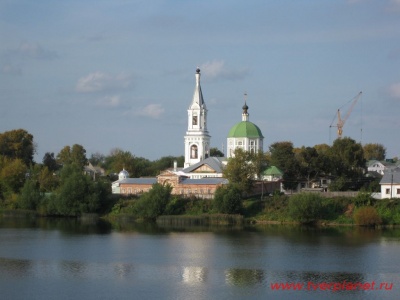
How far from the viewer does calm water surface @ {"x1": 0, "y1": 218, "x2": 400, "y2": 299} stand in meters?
33.3

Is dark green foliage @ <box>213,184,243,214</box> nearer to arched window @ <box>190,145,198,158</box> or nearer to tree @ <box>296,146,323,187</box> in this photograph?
tree @ <box>296,146,323,187</box>

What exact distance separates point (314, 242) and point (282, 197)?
17042 mm

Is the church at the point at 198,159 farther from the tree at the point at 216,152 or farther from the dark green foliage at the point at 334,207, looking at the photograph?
the tree at the point at 216,152

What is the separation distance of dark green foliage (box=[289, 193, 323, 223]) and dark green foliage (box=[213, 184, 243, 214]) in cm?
473

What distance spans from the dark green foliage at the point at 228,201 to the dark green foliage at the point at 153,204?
3.88 metres

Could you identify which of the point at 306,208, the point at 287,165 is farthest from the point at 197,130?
the point at 306,208

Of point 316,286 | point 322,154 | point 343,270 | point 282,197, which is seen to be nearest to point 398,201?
point 282,197

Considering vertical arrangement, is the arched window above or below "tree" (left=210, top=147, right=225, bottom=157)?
below

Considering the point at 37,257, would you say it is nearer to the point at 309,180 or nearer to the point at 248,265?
the point at 248,265

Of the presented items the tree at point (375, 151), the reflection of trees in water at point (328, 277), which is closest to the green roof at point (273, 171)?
the reflection of trees in water at point (328, 277)

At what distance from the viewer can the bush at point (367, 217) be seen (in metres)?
58.5

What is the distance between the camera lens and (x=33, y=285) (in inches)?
1356

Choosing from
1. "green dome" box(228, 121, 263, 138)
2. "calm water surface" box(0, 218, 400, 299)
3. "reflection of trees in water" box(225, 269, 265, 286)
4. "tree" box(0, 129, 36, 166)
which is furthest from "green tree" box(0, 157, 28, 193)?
"reflection of trees in water" box(225, 269, 265, 286)

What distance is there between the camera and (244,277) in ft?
119
